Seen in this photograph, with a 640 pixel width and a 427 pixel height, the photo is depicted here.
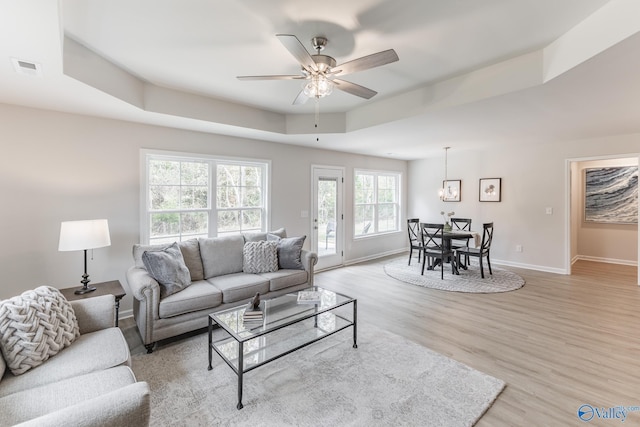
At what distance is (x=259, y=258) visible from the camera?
12.0 feet

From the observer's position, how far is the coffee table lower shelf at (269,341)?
6.84 feet

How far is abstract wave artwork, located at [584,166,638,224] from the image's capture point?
5836 millimetres

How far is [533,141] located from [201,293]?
606 cm

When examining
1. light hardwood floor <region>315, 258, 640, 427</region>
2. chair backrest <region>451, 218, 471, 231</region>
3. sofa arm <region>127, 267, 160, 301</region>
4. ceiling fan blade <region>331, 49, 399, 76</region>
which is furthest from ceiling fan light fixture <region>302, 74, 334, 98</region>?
chair backrest <region>451, 218, 471, 231</region>

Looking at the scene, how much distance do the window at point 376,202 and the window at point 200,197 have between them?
2.44m

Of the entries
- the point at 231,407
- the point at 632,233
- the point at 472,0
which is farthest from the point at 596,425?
the point at 632,233

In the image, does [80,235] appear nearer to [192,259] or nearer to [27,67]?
[192,259]

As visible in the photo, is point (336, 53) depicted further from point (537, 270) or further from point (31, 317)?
point (537, 270)

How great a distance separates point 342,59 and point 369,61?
2.45ft

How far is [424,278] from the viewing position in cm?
498

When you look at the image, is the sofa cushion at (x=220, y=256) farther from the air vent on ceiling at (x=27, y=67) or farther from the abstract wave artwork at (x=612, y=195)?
the abstract wave artwork at (x=612, y=195)

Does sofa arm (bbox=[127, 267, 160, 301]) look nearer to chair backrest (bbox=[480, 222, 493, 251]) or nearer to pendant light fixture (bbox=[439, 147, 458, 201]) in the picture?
chair backrest (bbox=[480, 222, 493, 251])

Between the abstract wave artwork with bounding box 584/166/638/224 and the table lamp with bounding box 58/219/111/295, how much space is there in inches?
353

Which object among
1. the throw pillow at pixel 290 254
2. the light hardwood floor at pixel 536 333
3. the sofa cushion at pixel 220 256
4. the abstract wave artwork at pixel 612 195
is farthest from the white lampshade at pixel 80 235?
the abstract wave artwork at pixel 612 195
